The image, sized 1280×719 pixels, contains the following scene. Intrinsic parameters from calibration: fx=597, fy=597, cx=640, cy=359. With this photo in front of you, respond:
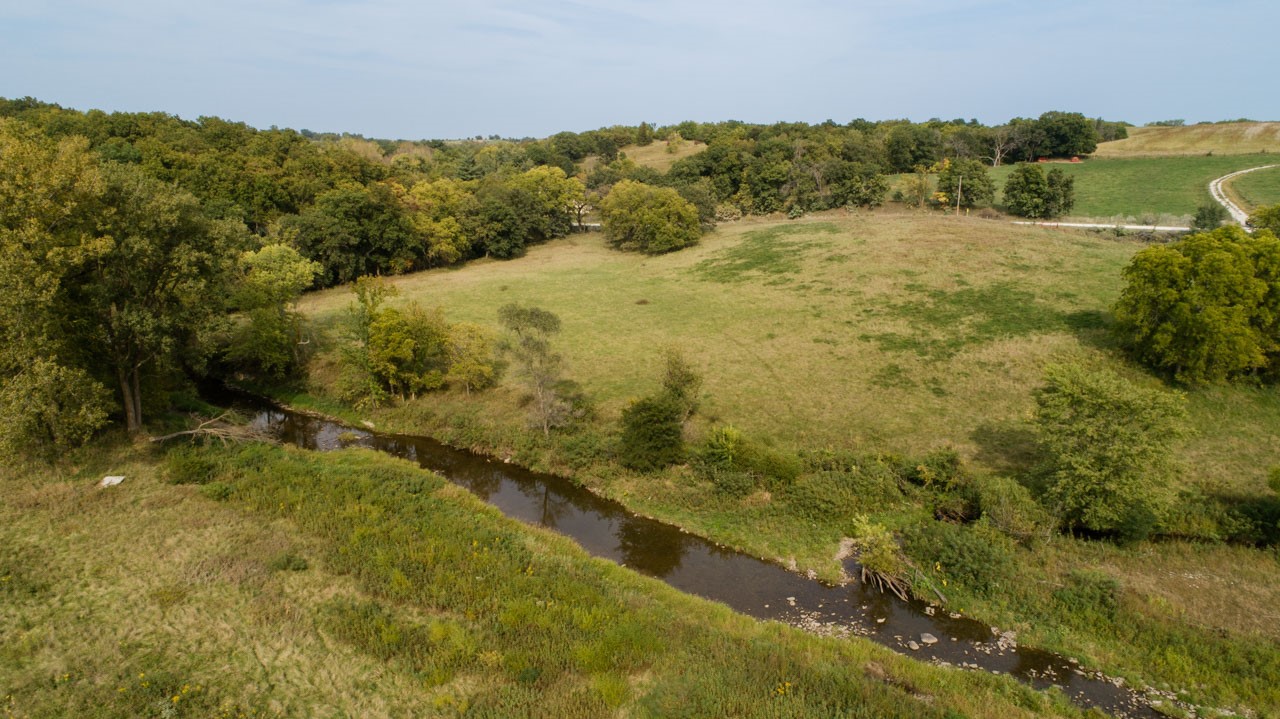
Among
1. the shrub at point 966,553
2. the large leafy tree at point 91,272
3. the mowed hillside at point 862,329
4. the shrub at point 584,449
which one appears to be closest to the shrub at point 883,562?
the shrub at point 966,553

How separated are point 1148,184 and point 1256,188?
8.12m

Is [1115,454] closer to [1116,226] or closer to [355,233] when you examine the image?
[1116,226]

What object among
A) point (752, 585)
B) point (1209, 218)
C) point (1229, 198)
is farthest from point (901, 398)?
point (1229, 198)

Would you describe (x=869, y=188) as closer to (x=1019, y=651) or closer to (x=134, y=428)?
(x=1019, y=651)

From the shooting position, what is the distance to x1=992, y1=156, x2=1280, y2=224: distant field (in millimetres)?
51625

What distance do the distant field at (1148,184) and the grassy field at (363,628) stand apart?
56.3 meters

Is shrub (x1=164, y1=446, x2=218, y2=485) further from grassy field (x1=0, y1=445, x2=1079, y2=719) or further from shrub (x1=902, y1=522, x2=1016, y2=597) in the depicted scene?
shrub (x1=902, y1=522, x2=1016, y2=597)

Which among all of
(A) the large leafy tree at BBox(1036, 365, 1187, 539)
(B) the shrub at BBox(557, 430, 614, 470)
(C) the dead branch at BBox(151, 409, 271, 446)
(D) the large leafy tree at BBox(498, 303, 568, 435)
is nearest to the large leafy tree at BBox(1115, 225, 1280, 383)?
(A) the large leafy tree at BBox(1036, 365, 1187, 539)

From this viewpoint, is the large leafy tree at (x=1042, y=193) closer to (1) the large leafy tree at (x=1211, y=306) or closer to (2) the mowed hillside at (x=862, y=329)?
(2) the mowed hillside at (x=862, y=329)

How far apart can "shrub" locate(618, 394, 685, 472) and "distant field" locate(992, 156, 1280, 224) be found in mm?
49987

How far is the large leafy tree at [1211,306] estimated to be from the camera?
75.7ft

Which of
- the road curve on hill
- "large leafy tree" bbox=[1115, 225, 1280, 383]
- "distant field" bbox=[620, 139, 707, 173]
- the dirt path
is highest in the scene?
"distant field" bbox=[620, 139, 707, 173]

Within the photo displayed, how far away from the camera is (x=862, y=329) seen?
3431cm

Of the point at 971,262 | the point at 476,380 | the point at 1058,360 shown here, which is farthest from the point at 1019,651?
the point at 971,262
